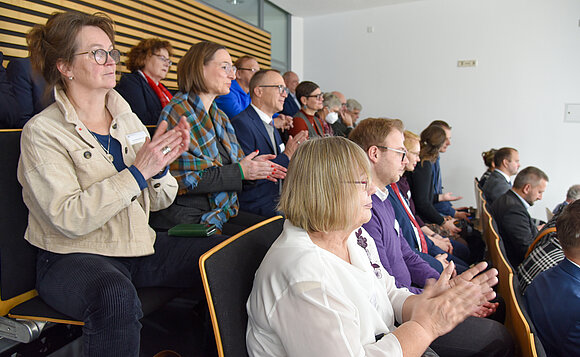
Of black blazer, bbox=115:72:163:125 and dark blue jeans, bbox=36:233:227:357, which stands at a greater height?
black blazer, bbox=115:72:163:125

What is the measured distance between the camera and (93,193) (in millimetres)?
1405

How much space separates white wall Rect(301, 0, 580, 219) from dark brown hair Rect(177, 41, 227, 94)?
5.82 m

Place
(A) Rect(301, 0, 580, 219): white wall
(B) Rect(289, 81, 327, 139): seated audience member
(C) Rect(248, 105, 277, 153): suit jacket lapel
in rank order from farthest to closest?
(A) Rect(301, 0, 580, 219): white wall → (B) Rect(289, 81, 327, 139): seated audience member → (C) Rect(248, 105, 277, 153): suit jacket lapel

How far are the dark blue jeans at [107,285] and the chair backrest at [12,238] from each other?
58mm

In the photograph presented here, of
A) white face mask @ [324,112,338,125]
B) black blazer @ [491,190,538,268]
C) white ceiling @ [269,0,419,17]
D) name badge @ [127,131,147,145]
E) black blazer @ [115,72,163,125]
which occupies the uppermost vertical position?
white ceiling @ [269,0,419,17]

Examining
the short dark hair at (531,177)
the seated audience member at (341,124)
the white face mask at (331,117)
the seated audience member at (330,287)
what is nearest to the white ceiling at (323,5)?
the seated audience member at (341,124)

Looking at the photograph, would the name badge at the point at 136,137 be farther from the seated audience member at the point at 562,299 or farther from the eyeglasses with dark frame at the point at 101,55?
the seated audience member at the point at 562,299

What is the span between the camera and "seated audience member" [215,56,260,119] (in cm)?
336

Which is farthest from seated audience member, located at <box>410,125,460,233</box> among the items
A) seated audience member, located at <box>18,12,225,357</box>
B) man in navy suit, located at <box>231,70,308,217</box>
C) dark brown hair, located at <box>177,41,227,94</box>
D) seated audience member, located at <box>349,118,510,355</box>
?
seated audience member, located at <box>18,12,225,357</box>

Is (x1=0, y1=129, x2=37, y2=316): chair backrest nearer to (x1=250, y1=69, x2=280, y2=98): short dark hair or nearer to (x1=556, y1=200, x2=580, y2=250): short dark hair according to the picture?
(x1=250, y1=69, x2=280, y2=98): short dark hair

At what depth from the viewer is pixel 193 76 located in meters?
2.30

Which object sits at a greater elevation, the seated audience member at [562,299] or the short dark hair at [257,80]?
the short dark hair at [257,80]

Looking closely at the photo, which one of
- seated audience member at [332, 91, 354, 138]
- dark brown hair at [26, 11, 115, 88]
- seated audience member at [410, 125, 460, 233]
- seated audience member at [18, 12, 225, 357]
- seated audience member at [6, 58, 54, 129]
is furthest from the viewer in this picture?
seated audience member at [332, 91, 354, 138]

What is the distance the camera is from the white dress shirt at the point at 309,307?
0.94 meters
